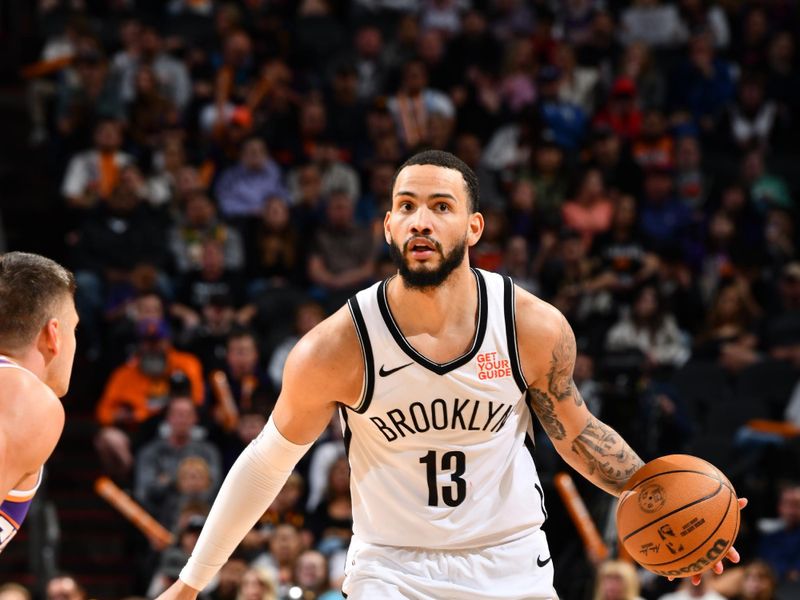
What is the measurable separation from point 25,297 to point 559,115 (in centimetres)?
1043

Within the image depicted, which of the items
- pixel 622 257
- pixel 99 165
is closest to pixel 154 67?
pixel 99 165

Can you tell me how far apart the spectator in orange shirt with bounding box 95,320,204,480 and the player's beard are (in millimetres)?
6349

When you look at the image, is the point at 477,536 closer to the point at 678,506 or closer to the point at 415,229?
the point at 678,506

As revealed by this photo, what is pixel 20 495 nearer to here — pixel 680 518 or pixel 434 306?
pixel 434 306

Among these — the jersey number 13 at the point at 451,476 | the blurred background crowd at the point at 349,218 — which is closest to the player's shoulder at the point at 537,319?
the jersey number 13 at the point at 451,476

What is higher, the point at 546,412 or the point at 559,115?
the point at 559,115

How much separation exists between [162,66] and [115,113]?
85 cm

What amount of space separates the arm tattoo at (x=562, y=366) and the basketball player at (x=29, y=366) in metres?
1.66

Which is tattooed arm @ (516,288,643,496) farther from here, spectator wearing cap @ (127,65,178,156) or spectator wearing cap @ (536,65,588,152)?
spectator wearing cap @ (536,65,588,152)

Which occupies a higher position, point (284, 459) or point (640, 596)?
point (284, 459)

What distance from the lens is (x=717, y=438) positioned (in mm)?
10734

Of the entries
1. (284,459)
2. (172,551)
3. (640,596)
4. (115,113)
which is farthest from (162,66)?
(284,459)

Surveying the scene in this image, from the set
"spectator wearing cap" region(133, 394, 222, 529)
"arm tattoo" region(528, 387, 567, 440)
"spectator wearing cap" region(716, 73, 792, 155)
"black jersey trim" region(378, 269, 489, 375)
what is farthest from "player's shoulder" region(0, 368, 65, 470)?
"spectator wearing cap" region(716, 73, 792, 155)

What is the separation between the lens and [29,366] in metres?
4.05
